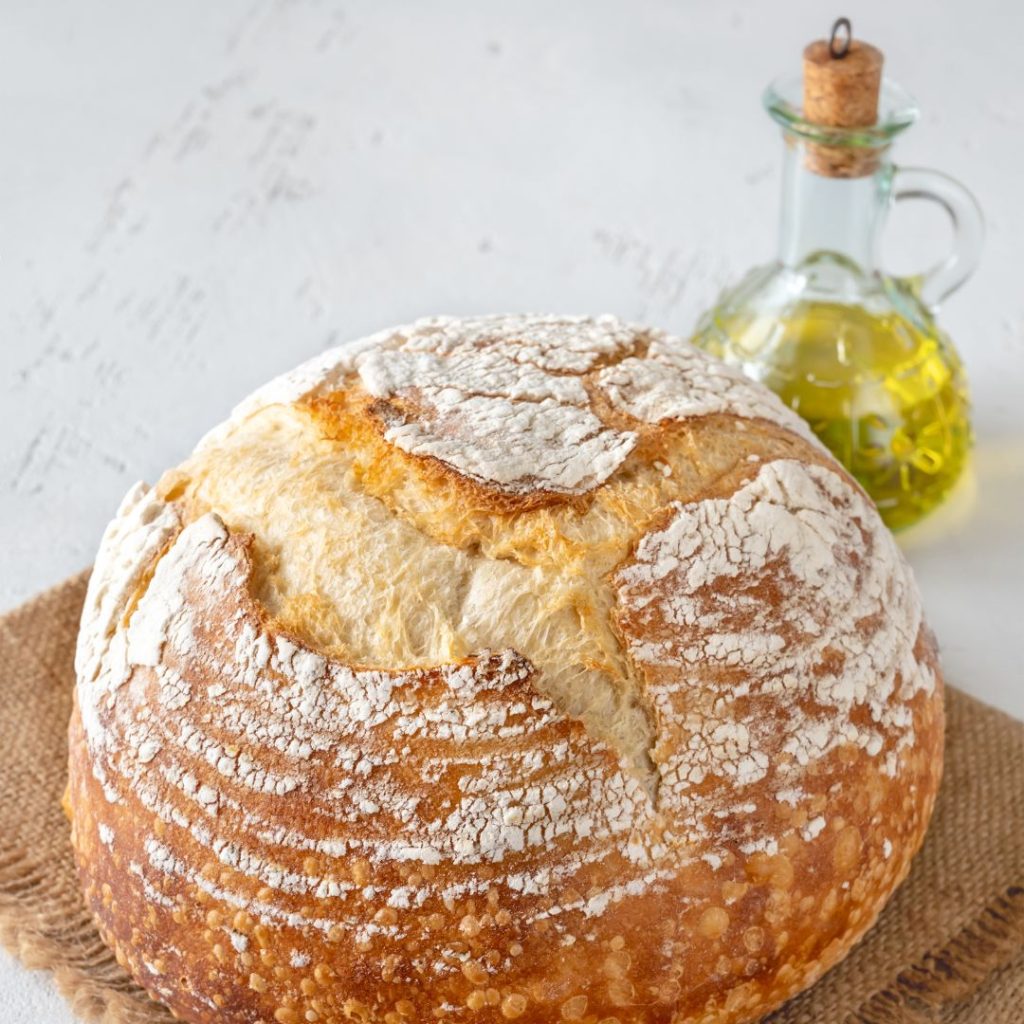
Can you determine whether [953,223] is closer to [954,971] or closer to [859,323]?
[859,323]

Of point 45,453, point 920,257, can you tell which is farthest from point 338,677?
point 920,257

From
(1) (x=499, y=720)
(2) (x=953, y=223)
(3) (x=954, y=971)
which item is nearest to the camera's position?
(1) (x=499, y=720)

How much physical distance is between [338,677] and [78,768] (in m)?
0.37

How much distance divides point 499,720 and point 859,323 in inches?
43.6

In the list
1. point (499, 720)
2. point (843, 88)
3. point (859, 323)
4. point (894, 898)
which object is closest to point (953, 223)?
point (859, 323)

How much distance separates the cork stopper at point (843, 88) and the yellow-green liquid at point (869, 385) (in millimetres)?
262

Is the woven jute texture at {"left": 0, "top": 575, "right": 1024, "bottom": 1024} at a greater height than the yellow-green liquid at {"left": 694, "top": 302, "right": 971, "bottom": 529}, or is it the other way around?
the yellow-green liquid at {"left": 694, "top": 302, "right": 971, "bottom": 529}

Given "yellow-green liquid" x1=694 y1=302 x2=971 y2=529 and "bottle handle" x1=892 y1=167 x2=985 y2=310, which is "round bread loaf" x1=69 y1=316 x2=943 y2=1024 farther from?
"bottle handle" x1=892 y1=167 x2=985 y2=310

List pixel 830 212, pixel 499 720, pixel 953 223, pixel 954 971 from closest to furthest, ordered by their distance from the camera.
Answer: pixel 499 720 → pixel 954 971 → pixel 830 212 → pixel 953 223

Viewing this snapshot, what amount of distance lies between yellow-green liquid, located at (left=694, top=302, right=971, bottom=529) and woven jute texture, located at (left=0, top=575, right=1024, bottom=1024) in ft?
1.36

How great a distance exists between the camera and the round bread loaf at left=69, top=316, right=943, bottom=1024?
1.46 metres

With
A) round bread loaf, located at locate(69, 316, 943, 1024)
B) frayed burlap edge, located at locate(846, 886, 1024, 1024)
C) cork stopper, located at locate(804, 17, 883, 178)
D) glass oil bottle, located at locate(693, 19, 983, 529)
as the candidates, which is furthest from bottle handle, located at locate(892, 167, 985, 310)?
frayed burlap edge, located at locate(846, 886, 1024, 1024)

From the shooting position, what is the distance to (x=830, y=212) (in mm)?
2248

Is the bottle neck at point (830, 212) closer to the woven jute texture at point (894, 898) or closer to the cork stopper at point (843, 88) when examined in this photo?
the cork stopper at point (843, 88)
